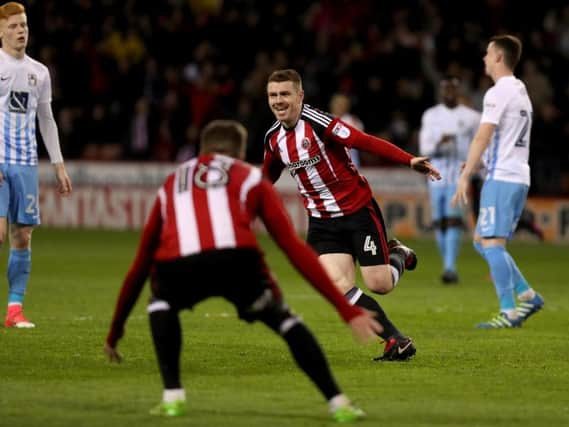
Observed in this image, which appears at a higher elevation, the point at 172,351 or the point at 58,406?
the point at 172,351

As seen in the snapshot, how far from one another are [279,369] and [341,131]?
1648mm

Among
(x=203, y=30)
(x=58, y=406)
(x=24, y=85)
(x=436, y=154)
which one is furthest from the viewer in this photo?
(x=203, y=30)

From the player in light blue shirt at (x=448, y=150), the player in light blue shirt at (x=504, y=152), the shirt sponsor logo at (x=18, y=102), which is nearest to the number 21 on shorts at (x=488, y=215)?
the player in light blue shirt at (x=504, y=152)

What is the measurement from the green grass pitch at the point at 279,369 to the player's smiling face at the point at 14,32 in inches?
84.9

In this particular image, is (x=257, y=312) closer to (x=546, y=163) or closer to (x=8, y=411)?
(x=8, y=411)

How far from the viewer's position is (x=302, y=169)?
918 centimetres

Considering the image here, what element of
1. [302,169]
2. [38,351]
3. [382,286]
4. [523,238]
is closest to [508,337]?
→ [382,286]

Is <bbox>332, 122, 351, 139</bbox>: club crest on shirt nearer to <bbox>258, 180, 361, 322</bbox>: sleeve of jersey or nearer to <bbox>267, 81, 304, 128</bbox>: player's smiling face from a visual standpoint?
<bbox>267, 81, 304, 128</bbox>: player's smiling face

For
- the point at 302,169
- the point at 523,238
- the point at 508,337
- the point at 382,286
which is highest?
the point at 302,169

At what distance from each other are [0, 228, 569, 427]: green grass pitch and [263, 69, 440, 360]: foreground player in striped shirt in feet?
1.77

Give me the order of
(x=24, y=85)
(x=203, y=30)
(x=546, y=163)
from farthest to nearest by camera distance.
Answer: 1. (x=203, y=30)
2. (x=546, y=163)
3. (x=24, y=85)

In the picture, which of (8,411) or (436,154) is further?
(436,154)

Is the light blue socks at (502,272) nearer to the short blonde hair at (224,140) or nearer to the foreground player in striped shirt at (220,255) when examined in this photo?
the foreground player in striped shirt at (220,255)

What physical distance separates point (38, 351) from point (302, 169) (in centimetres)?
215
